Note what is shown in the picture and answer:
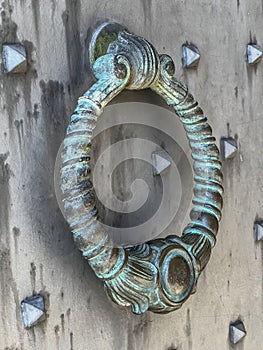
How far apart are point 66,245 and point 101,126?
0.15m

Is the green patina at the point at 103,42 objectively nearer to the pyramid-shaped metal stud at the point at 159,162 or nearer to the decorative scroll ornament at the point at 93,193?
the decorative scroll ornament at the point at 93,193

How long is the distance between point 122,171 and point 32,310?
0.68 feet

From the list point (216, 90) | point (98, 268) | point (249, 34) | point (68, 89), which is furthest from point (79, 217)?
point (249, 34)

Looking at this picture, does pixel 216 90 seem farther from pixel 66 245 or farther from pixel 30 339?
pixel 30 339

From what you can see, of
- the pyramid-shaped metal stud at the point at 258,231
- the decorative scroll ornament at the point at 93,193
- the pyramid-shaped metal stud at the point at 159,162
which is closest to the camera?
the decorative scroll ornament at the point at 93,193

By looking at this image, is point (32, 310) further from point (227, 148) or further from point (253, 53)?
point (253, 53)

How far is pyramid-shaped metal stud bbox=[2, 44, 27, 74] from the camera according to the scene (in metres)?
0.64

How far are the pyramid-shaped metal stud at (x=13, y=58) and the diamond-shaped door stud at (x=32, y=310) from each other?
0.26 m

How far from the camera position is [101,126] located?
0.72m

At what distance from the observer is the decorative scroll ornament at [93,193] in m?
0.61

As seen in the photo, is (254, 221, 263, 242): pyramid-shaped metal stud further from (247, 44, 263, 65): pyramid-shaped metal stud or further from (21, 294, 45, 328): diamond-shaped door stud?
(21, 294, 45, 328): diamond-shaped door stud

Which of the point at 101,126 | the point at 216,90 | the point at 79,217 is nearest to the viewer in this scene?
the point at 79,217

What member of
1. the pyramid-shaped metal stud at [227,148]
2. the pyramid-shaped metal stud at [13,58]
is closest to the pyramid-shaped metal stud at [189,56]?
the pyramid-shaped metal stud at [227,148]

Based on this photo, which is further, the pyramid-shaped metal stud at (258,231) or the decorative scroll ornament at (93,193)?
the pyramid-shaped metal stud at (258,231)
